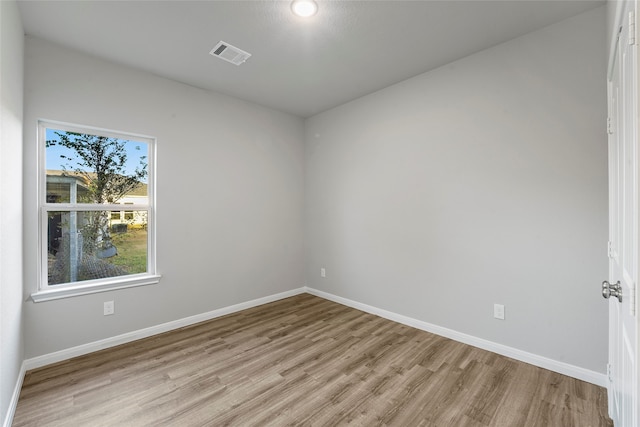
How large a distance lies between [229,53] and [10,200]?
196 centimetres

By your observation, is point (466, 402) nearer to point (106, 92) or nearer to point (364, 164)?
point (364, 164)

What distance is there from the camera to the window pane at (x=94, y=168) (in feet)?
8.31

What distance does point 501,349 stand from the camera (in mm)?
2518

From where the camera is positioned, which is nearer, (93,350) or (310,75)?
(93,350)

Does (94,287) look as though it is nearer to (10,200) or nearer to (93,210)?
(93,210)

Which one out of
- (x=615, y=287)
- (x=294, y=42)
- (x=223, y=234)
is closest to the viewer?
(x=615, y=287)

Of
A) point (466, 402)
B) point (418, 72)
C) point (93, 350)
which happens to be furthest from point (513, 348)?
point (93, 350)

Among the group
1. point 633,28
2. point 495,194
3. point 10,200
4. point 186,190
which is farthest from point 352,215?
point 10,200

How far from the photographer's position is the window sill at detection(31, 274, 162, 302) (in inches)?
93.3

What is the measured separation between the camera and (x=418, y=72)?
9.89ft

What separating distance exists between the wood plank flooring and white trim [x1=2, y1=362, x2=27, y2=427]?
47 millimetres

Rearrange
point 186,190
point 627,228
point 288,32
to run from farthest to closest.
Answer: point 186,190
point 288,32
point 627,228

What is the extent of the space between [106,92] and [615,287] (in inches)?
154

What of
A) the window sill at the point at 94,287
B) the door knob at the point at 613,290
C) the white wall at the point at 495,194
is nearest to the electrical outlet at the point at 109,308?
the window sill at the point at 94,287
